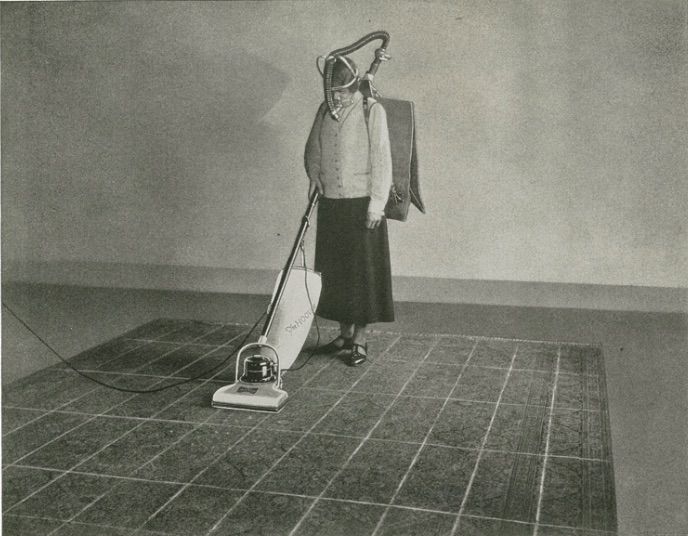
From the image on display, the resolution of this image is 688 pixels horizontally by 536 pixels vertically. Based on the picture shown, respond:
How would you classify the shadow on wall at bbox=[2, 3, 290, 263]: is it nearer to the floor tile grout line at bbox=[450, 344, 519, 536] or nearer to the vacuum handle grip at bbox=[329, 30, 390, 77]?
the vacuum handle grip at bbox=[329, 30, 390, 77]

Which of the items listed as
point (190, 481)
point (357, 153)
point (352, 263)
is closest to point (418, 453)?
point (190, 481)

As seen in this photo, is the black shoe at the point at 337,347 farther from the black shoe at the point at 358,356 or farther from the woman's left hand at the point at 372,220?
the woman's left hand at the point at 372,220

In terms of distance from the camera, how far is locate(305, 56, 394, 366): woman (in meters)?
3.83

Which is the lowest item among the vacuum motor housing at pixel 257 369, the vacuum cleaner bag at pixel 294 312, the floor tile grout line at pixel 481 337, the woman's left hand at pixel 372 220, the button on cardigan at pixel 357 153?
the floor tile grout line at pixel 481 337

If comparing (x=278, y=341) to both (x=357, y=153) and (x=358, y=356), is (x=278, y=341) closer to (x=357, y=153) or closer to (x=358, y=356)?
(x=358, y=356)

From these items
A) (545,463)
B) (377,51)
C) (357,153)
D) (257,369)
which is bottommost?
(545,463)

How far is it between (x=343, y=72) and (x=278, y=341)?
134cm

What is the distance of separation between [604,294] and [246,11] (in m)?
2.72

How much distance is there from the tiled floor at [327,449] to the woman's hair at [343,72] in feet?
4.59

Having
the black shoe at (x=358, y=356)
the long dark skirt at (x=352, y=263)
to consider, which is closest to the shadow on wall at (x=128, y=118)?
the long dark skirt at (x=352, y=263)

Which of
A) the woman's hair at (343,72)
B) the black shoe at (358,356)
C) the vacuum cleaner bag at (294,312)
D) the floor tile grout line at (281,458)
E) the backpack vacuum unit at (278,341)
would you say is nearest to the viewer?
the floor tile grout line at (281,458)

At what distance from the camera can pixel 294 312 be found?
365cm

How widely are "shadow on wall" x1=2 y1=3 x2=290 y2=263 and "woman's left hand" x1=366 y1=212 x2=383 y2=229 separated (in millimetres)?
1319

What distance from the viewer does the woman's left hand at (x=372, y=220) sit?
383 cm
